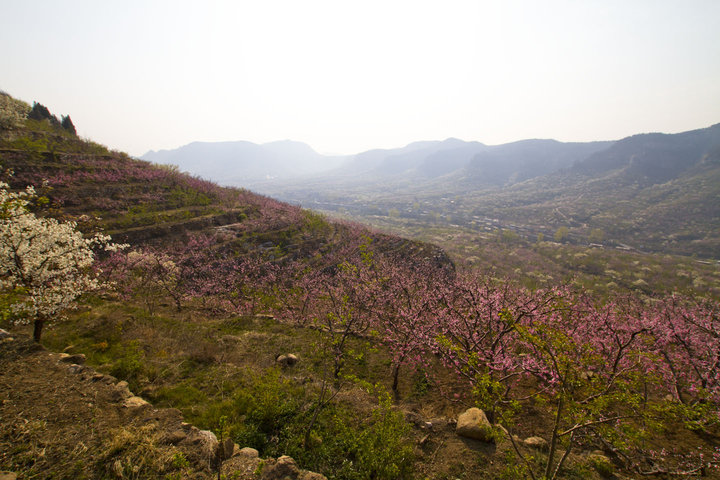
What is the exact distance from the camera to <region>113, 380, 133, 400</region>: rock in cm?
834

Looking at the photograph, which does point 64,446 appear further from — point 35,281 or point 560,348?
point 560,348

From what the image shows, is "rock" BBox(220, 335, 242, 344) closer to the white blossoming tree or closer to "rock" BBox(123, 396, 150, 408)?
"rock" BBox(123, 396, 150, 408)

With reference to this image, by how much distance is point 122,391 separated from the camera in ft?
28.1

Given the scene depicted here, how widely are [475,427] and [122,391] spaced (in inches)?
465

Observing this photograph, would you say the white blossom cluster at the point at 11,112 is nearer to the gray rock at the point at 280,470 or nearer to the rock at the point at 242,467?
the rock at the point at 242,467

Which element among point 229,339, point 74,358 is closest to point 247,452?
point 74,358

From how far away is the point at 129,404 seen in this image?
8.06 metres

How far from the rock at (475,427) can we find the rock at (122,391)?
1114 cm

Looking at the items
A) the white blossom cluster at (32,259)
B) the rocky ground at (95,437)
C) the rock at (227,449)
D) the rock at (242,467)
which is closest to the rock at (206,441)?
the rocky ground at (95,437)

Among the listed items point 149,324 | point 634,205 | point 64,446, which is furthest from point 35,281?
point 634,205

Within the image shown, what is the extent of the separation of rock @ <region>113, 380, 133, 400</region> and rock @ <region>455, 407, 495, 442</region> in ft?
36.6

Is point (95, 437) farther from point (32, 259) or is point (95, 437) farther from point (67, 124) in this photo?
point (67, 124)

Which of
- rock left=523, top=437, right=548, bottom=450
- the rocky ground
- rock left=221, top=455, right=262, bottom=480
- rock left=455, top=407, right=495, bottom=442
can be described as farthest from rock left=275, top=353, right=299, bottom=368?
rock left=523, top=437, right=548, bottom=450

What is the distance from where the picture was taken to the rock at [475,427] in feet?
27.3
